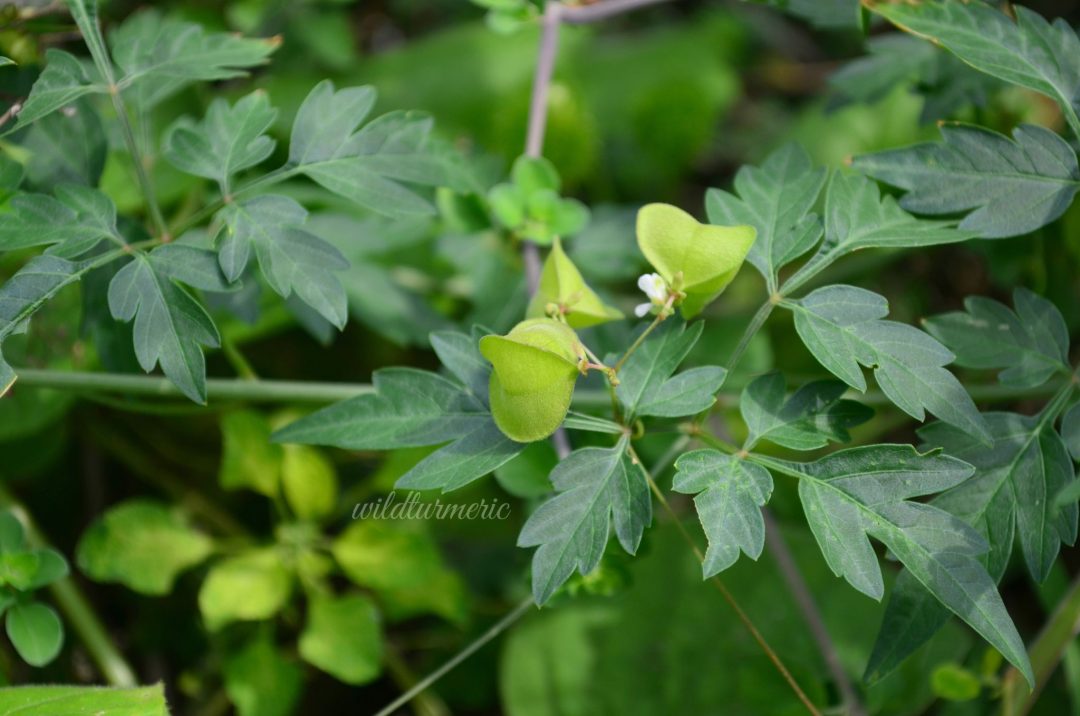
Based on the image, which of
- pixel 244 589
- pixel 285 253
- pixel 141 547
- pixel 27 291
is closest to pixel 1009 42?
pixel 285 253

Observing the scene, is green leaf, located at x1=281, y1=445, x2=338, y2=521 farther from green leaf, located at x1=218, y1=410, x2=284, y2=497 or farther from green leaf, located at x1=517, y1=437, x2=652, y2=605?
green leaf, located at x1=517, y1=437, x2=652, y2=605

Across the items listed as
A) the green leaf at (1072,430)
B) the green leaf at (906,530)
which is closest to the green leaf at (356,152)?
the green leaf at (906,530)

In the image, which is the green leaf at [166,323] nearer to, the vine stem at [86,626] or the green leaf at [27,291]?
the green leaf at [27,291]

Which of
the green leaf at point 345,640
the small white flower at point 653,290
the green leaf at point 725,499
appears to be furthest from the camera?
the green leaf at point 345,640

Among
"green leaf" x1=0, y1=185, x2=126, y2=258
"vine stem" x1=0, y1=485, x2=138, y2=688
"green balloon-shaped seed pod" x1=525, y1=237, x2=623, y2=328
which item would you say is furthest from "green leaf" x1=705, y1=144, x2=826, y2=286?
"vine stem" x1=0, y1=485, x2=138, y2=688

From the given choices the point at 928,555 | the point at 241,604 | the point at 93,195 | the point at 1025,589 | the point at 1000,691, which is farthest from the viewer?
the point at 1025,589

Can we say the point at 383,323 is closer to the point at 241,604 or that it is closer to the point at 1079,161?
the point at 241,604

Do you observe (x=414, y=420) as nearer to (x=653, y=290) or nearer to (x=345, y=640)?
(x=653, y=290)

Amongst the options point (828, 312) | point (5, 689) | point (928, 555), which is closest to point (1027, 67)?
point (828, 312)
